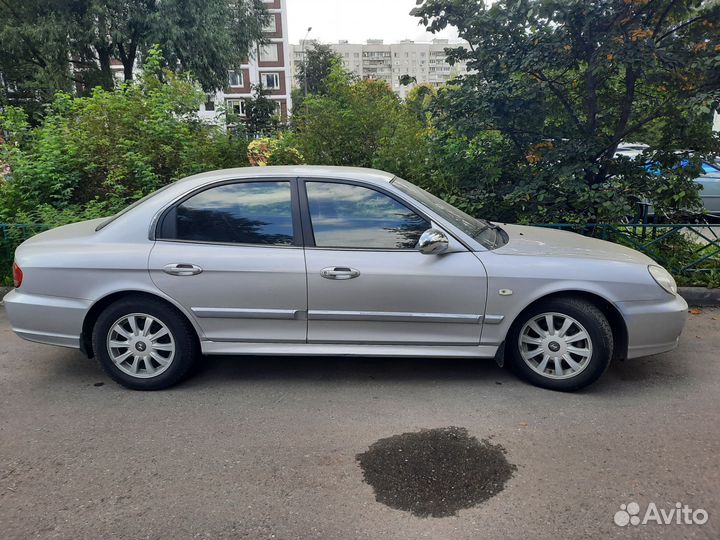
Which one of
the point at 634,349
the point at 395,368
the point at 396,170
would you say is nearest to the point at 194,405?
the point at 395,368

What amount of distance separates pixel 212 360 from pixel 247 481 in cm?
194

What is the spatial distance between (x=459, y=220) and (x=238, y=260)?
1.72 m

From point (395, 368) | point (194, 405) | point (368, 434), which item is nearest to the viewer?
point (368, 434)

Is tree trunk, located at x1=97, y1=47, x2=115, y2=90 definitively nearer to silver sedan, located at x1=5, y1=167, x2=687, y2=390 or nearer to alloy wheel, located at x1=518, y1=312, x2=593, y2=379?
silver sedan, located at x1=5, y1=167, x2=687, y2=390

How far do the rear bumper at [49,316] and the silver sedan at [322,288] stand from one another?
10 mm

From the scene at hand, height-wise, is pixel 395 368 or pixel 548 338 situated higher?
pixel 548 338

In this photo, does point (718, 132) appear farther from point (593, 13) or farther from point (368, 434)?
point (368, 434)

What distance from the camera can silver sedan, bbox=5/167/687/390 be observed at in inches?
155

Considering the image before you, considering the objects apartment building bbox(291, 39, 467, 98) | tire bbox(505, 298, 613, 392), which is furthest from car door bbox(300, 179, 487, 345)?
apartment building bbox(291, 39, 467, 98)

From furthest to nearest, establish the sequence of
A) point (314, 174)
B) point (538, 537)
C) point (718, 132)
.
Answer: point (718, 132)
point (314, 174)
point (538, 537)

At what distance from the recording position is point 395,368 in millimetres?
4559

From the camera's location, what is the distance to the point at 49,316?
4.13 metres

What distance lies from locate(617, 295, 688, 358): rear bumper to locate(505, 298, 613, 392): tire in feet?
0.55

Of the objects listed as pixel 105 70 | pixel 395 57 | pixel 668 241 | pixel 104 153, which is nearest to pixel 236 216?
pixel 104 153
